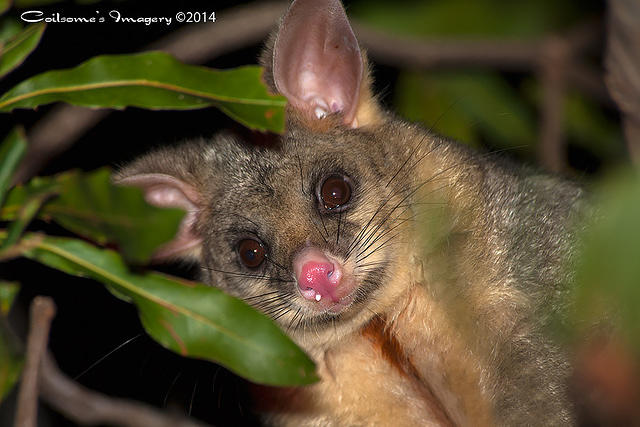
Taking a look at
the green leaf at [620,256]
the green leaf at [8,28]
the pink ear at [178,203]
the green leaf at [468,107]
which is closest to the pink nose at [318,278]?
the pink ear at [178,203]

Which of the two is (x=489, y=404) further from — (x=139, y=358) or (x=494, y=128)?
(x=494, y=128)

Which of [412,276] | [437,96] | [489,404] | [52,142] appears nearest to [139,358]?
[52,142]

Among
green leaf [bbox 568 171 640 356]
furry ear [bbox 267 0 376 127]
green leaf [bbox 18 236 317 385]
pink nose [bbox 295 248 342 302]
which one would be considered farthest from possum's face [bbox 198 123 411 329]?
green leaf [bbox 568 171 640 356]

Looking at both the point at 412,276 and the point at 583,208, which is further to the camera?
the point at 583,208

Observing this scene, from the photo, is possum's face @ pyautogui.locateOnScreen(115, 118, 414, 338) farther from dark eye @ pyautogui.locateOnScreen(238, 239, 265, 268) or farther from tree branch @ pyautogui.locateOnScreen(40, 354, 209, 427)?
tree branch @ pyautogui.locateOnScreen(40, 354, 209, 427)

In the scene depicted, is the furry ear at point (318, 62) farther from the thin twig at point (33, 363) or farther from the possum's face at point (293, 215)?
the thin twig at point (33, 363)

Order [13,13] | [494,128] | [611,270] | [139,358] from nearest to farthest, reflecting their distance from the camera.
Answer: [611,270]
[13,13]
[139,358]
[494,128]

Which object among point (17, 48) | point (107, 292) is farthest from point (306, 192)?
point (107, 292)
